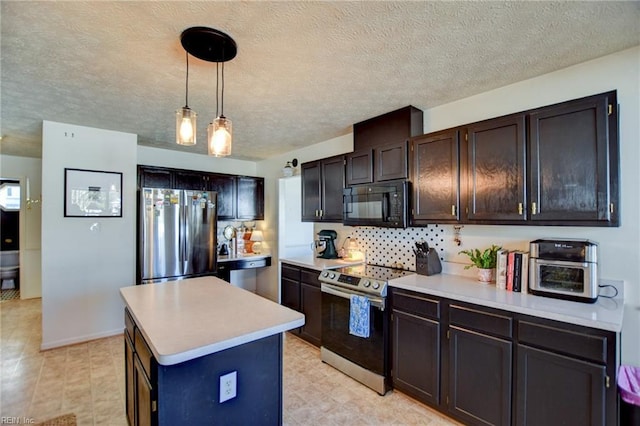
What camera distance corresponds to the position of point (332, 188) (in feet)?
11.7

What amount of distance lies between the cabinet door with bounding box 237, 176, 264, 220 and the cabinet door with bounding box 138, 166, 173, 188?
1059 millimetres

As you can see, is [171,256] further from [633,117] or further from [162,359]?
[633,117]

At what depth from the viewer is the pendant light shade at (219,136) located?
1921 millimetres

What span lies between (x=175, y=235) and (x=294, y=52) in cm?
284

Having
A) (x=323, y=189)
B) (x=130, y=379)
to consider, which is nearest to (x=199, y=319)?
(x=130, y=379)

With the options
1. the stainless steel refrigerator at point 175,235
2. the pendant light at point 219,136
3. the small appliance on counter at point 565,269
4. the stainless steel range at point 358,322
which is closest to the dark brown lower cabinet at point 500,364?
the stainless steel range at point 358,322

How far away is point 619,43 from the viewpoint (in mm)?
1850

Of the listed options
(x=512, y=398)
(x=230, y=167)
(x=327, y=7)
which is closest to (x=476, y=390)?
(x=512, y=398)

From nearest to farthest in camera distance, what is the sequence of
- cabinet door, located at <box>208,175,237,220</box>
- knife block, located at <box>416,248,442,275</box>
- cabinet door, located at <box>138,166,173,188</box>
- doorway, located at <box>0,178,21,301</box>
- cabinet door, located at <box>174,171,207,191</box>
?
knife block, located at <box>416,248,442,275</box> → cabinet door, located at <box>138,166,173,188</box> → cabinet door, located at <box>174,171,207,191</box> → cabinet door, located at <box>208,175,237,220</box> → doorway, located at <box>0,178,21,301</box>

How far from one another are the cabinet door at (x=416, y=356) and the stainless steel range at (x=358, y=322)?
0.10m

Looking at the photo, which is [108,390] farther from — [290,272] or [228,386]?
[290,272]

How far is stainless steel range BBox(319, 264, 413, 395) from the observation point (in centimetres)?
255

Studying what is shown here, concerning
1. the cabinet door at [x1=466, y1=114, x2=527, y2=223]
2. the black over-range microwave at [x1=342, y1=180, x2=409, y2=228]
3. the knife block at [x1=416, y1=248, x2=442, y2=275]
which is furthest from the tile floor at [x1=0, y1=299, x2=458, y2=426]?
the cabinet door at [x1=466, y1=114, x2=527, y2=223]

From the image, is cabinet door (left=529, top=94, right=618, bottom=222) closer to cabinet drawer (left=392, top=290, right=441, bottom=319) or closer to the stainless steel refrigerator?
cabinet drawer (left=392, top=290, right=441, bottom=319)
